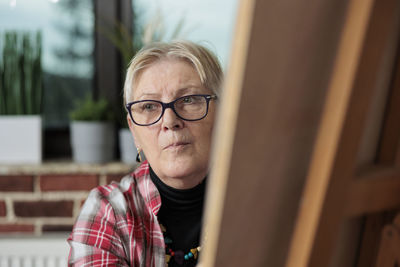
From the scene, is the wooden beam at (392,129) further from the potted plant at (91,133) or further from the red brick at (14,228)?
the red brick at (14,228)

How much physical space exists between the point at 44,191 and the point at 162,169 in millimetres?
789

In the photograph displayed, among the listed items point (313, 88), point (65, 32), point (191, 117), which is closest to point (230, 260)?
point (313, 88)

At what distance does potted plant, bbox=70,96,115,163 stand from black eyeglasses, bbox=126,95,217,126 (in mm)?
643

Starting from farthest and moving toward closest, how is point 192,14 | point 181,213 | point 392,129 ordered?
point 192,14
point 181,213
point 392,129

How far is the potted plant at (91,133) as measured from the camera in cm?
165

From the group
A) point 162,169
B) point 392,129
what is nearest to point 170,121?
point 162,169

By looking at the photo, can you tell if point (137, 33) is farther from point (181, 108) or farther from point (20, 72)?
point (181, 108)

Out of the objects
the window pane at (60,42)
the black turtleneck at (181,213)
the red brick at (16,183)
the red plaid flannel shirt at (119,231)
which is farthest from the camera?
the window pane at (60,42)

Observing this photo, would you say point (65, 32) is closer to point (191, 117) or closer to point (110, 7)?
point (110, 7)

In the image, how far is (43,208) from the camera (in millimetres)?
1619

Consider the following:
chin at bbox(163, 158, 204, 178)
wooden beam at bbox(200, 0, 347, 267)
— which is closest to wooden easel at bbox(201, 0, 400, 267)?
wooden beam at bbox(200, 0, 347, 267)

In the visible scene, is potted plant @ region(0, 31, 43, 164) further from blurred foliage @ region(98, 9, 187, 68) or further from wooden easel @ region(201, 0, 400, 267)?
wooden easel @ region(201, 0, 400, 267)

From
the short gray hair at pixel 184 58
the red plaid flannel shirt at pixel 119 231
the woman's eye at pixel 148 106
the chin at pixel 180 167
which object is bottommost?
the red plaid flannel shirt at pixel 119 231

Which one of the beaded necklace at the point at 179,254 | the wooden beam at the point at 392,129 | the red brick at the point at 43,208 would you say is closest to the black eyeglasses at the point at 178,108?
the beaded necklace at the point at 179,254
